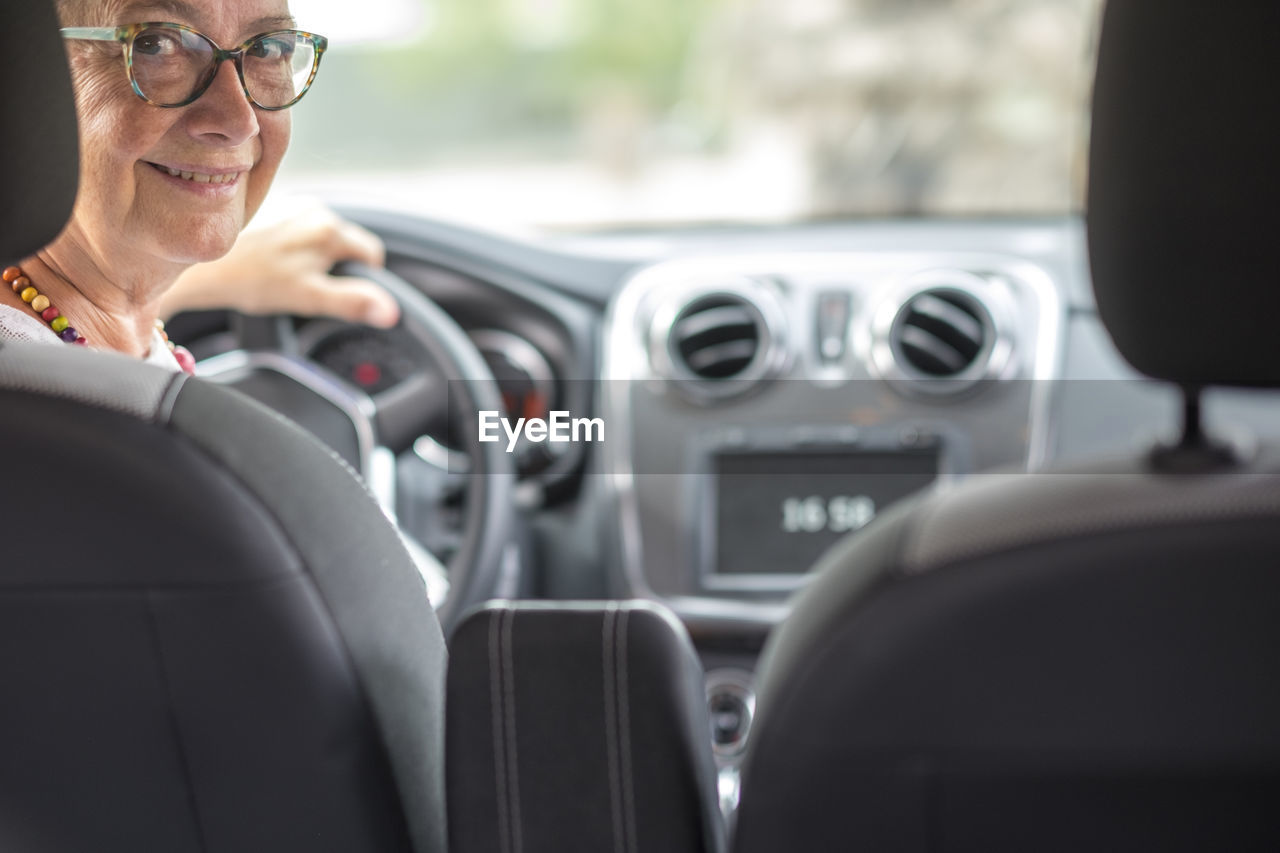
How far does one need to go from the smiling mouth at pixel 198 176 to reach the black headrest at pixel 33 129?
0.97ft

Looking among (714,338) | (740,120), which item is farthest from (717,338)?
(740,120)

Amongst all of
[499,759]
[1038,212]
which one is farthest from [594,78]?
[499,759]

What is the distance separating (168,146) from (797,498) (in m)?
1.32

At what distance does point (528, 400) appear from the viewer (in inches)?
92.0

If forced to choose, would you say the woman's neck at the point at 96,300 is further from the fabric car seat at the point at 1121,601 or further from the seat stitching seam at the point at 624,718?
the fabric car seat at the point at 1121,601

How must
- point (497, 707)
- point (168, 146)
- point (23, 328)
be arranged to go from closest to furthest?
point (497, 707) → point (23, 328) → point (168, 146)

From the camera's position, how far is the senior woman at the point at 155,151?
1.21m

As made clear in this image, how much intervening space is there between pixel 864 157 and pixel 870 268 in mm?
2322

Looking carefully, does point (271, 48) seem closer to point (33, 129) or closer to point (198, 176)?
point (198, 176)

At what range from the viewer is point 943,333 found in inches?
93.0

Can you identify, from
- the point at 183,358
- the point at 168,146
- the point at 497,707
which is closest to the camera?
the point at 497,707

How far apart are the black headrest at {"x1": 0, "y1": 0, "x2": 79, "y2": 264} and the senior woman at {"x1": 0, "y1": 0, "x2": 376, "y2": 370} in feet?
0.53

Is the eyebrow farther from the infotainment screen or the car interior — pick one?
the infotainment screen
